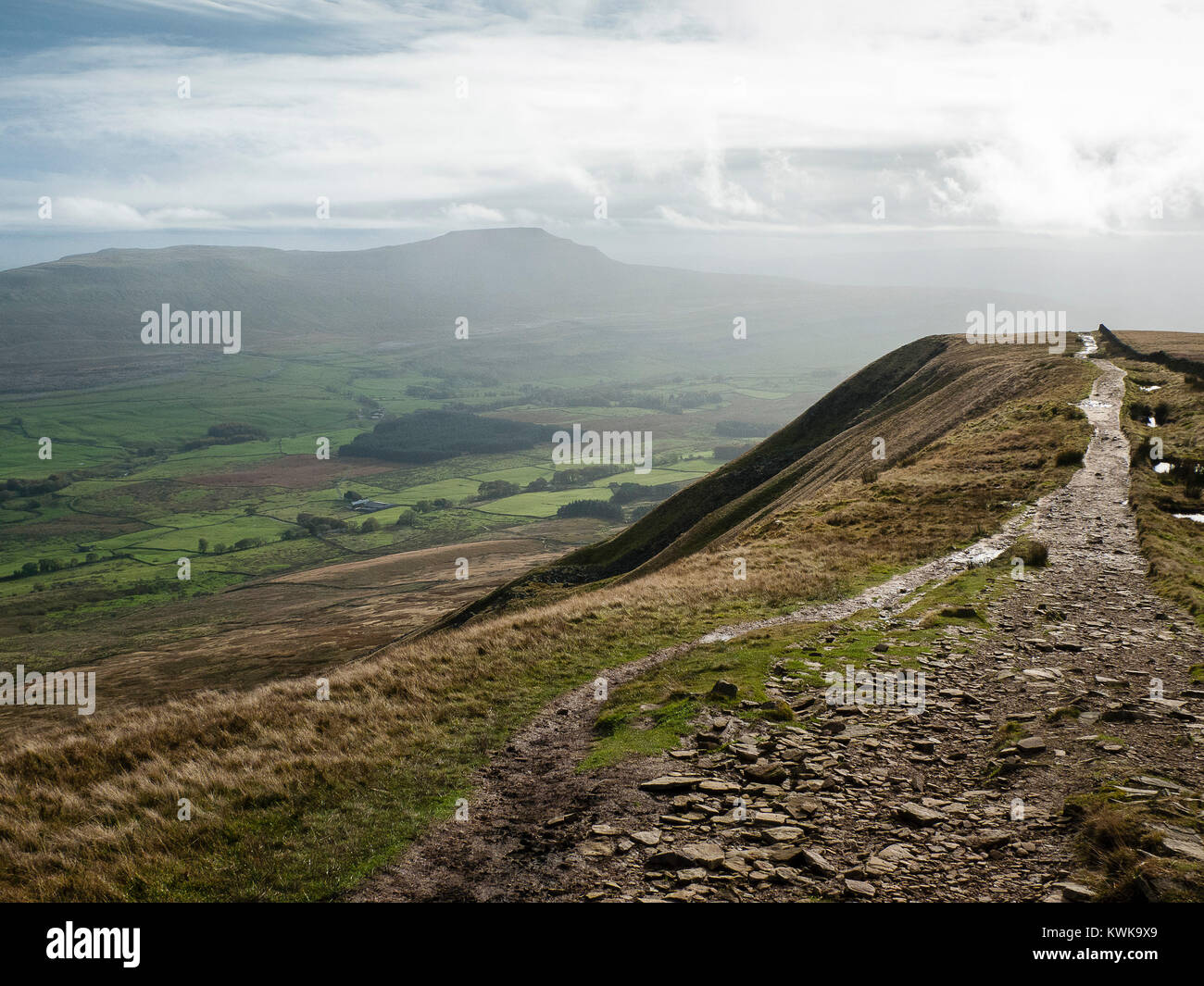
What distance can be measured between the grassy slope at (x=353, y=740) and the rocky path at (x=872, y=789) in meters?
1.47

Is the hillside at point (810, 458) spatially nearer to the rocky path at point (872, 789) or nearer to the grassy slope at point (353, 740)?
the grassy slope at point (353, 740)

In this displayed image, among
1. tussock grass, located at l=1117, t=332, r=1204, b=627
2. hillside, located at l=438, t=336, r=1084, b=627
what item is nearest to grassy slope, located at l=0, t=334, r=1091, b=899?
tussock grass, located at l=1117, t=332, r=1204, b=627

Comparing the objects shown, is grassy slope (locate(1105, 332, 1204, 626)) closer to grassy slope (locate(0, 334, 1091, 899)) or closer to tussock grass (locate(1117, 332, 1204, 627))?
tussock grass (locate(1117, 332, 1204, 627))

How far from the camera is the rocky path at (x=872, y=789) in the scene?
397 inches

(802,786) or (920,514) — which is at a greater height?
(920,514)

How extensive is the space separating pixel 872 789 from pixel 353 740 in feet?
34.6

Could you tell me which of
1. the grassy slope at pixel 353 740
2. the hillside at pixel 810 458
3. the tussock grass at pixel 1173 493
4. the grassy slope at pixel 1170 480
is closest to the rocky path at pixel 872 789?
the grassy slope at pixel 353 740

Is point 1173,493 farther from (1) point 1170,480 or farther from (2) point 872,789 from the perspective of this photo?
(2) point 872,789

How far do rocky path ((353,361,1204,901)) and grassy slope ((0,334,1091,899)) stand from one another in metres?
1.47

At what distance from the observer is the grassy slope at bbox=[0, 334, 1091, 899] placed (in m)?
11.8
